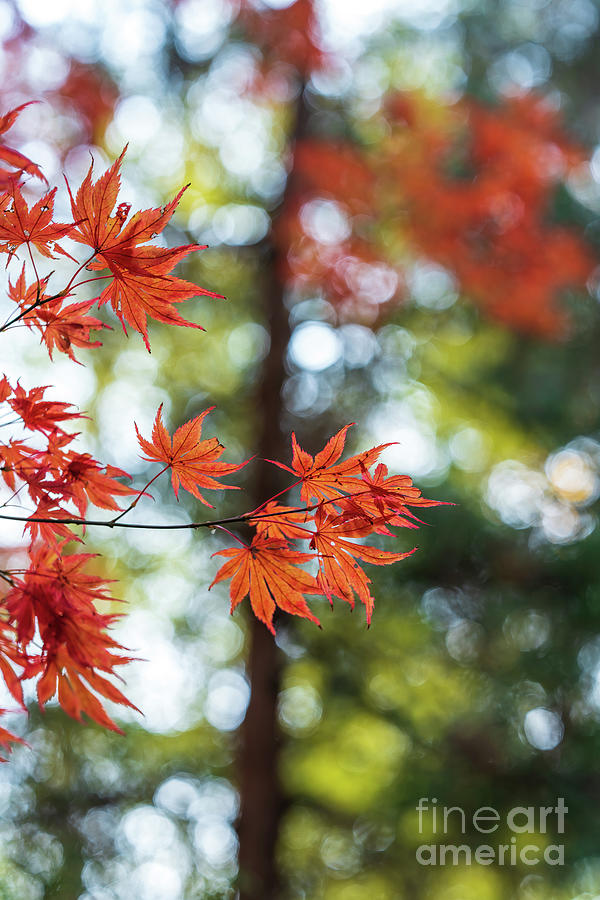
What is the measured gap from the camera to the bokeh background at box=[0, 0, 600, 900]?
2.96 m

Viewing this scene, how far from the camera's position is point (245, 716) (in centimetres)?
298

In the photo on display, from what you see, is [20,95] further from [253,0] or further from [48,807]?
[48,807]

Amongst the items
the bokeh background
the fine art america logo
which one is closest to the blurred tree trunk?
the bokeh background

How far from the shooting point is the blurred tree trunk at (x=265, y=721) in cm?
280

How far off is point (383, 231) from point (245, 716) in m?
2.36

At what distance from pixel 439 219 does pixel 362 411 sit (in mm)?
965

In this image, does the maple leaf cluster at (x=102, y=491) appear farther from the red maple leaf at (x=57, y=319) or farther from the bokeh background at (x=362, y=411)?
the bokeh background at (x=362, y=411)

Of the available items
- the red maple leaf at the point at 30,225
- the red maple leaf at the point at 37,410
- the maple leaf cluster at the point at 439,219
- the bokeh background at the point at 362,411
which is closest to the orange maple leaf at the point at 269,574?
the red maple leaf at the point at 37,410

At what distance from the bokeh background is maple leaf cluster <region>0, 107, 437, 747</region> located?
200cm

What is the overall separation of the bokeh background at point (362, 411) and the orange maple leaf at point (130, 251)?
83.5 inches

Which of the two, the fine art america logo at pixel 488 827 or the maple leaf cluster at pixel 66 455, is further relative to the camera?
the fine art america logo at pixel 488 827

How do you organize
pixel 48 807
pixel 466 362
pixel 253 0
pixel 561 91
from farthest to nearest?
1. pixel 561 91
2. pixel 466 362
3. pixel 253 0
4. pixel 48 807

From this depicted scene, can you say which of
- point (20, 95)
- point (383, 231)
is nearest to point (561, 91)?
point (383, 231)

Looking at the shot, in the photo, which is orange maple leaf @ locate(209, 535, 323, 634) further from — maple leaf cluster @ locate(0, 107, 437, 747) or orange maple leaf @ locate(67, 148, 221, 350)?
orange maple leaf @ locate(67, 148, 221, 350)
